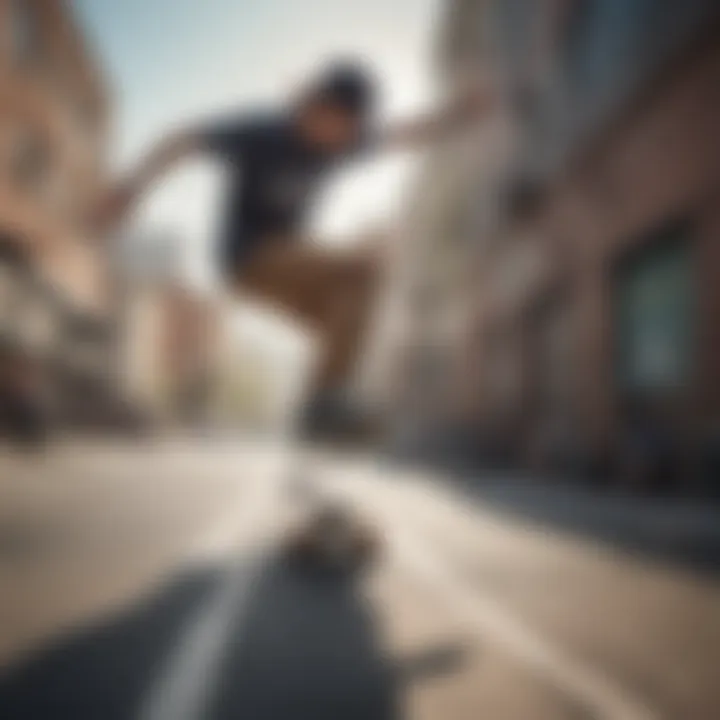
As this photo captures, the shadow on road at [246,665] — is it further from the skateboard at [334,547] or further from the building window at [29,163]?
the building window at [29,163]

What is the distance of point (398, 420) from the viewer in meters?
22.1

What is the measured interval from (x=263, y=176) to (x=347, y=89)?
82 centimetres

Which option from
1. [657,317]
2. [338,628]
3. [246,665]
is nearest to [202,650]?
[246,665]

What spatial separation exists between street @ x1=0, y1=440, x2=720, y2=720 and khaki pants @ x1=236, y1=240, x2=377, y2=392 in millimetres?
1420

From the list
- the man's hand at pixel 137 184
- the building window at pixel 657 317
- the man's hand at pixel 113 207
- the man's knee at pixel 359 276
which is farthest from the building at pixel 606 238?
the man's hand at pixel 113 207

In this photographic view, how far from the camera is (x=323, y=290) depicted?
13.6 feet

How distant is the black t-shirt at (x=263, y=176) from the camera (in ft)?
10.4

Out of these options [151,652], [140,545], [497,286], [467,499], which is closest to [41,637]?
[151,652]

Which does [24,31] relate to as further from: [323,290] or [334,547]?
[334,547]

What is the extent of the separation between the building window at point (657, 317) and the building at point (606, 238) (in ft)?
0.08

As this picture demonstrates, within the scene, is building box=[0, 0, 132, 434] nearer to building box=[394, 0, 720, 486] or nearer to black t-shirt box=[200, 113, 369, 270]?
black t-shirt box=[200, 113, 369, 270]

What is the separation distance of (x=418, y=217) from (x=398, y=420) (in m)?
6.24

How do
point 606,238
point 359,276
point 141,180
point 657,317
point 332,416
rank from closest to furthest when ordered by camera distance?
point 141,180 < point 359,276 < point 332,416 < point 657,317 < point 606,238

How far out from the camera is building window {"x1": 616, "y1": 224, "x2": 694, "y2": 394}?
7608mm
